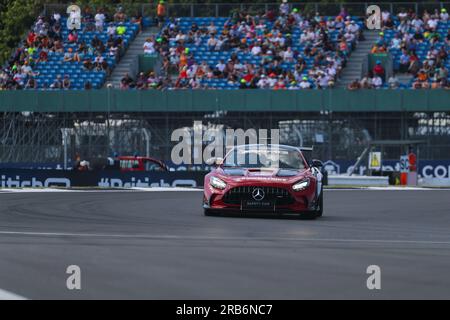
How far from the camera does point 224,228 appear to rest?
15586mm

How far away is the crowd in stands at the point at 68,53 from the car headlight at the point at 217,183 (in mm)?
25226

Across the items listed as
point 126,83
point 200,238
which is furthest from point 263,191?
point 126,83

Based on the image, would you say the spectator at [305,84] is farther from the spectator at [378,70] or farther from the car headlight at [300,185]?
the car headlight at [300,185]

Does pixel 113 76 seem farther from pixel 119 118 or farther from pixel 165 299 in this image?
pixel 165 299

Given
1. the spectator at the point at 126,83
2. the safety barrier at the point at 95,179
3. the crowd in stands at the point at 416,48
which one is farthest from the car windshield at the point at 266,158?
the spectator at the point at 126,83

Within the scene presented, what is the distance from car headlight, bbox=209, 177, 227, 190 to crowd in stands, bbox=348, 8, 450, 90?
23589 mm

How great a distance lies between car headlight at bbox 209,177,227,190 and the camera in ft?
58.4

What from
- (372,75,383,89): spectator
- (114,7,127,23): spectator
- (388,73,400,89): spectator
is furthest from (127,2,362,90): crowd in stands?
(114,7,127,23): spectator

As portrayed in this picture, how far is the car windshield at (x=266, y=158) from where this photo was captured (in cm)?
1869

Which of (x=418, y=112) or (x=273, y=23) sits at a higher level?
(x=273, y=23)

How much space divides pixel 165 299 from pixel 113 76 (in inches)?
1470

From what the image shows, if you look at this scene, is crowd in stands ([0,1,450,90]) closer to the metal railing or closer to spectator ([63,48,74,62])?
spectator ([63,48,74,62])

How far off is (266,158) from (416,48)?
2594cm
